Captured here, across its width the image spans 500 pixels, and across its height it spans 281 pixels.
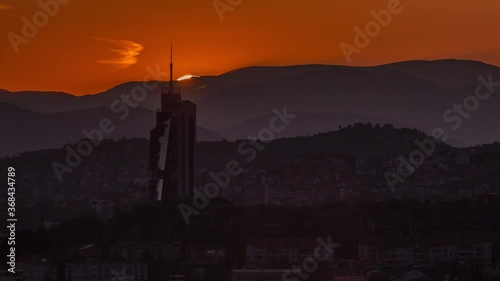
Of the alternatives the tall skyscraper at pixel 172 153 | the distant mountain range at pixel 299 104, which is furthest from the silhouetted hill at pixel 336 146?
the tall skyscraper at pixel 172 153

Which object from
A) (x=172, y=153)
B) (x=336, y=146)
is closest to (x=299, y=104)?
(x=336, y=146)

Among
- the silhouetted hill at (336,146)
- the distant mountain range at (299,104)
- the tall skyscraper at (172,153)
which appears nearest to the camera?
the tall skyscraper at (172,153)

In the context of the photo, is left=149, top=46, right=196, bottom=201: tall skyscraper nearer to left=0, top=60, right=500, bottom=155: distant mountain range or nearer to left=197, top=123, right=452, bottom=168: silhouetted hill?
left=197, top=123, right=452, bottom=168: silhouetted hill

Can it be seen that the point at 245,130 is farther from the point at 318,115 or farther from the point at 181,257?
the point at 181,257

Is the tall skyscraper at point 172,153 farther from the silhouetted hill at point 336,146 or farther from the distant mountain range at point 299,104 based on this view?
the distant mountain range at point 299,104

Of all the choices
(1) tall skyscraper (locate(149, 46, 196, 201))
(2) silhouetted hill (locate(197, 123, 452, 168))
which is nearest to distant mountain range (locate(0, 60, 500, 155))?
(2) silhouetted hill (locate(197, 123, 452, 168))

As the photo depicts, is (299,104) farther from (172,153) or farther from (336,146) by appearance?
(172,153)
